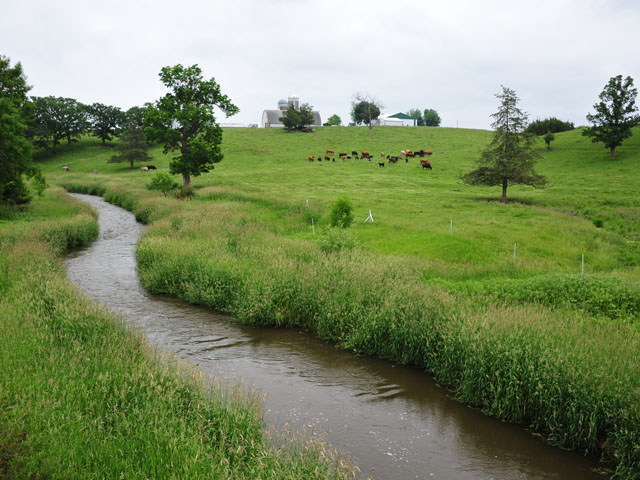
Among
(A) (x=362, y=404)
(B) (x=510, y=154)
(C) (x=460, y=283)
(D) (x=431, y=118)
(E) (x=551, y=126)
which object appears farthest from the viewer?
(D) (x=431, y=118)

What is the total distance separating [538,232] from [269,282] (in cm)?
1654

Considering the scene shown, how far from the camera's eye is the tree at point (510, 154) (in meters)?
38.5

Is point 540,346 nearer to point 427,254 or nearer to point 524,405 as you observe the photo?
point 524,405

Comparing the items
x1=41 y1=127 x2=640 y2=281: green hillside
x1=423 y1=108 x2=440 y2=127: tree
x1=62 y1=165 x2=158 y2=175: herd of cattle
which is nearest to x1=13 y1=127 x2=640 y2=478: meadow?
x1=41 y1=127 x2=640 y2=281: green hillside

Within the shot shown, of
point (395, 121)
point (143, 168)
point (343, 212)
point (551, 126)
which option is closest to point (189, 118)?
point (343, 212)

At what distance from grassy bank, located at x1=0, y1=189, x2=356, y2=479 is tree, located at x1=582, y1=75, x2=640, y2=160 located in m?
67.9

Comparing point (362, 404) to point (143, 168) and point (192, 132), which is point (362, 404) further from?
point (143, 168)

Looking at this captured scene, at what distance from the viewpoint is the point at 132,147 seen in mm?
78750

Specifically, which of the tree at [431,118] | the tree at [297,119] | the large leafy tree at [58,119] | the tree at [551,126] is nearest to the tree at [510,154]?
the tree at [551,126]

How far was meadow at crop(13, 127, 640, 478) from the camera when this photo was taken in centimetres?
901

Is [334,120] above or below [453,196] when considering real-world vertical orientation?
above

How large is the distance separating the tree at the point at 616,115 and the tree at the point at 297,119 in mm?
59091

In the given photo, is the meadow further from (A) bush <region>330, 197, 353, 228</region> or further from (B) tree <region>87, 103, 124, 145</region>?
(B) tree <region>87, 103, 124, 145</region>

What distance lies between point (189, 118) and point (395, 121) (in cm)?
10376
